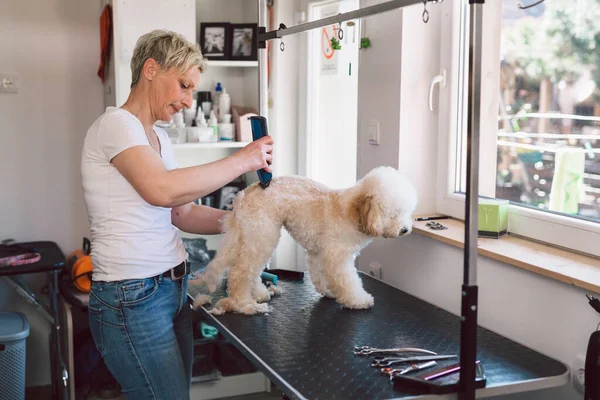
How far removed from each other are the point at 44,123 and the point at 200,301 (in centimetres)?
165

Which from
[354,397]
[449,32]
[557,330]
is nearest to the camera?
[354,397]

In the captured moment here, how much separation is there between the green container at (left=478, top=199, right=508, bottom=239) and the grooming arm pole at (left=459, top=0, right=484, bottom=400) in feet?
2.47

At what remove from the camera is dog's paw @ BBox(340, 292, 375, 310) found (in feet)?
6.22

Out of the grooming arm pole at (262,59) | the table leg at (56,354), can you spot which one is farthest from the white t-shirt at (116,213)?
the table leg at (56,354)

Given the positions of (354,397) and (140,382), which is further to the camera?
(140,382)

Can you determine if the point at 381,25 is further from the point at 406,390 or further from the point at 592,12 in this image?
the point at 406,390

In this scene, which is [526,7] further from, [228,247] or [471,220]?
[228,247]

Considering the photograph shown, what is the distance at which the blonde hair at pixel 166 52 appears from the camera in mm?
1614

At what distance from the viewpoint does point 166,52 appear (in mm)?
1612

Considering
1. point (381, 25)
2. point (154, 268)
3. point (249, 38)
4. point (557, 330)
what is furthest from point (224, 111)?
point (557, 330)

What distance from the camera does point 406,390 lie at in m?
1.39

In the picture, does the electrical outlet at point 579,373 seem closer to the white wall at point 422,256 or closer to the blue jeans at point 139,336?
the white wall at point 422,256

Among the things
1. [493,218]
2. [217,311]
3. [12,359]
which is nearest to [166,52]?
[217,311]

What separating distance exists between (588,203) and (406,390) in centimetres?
83
